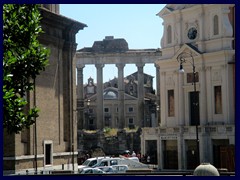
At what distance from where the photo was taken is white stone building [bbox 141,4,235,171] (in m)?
43.9

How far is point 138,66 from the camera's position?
6981cm

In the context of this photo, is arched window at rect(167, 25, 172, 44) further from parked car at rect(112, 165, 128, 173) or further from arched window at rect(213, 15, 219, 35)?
parked car at rect(112, 165, 128, 173)

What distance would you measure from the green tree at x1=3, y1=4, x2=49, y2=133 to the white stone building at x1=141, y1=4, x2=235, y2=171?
21754 millimetres

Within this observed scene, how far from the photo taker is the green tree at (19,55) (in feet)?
68.8

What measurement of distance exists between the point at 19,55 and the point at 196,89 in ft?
87.0

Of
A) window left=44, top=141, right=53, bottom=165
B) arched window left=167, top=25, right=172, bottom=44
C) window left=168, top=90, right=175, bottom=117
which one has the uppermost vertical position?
arched window left=167, top=25, right=172, bottom=44

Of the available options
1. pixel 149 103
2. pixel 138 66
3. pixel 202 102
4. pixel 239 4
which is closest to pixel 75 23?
pixel 202 102

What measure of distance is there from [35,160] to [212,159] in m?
13.8

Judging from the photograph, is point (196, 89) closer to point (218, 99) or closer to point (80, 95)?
point (218, 99)

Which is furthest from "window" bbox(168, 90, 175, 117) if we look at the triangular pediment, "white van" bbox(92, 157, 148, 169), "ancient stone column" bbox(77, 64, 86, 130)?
"ancient stone column" bbox(77, 64, 86, 130)

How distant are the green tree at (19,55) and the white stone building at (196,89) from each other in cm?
2175

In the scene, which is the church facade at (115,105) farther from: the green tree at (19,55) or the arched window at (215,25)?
the green tree at (19,55)

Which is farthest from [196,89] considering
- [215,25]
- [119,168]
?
[119,168]
